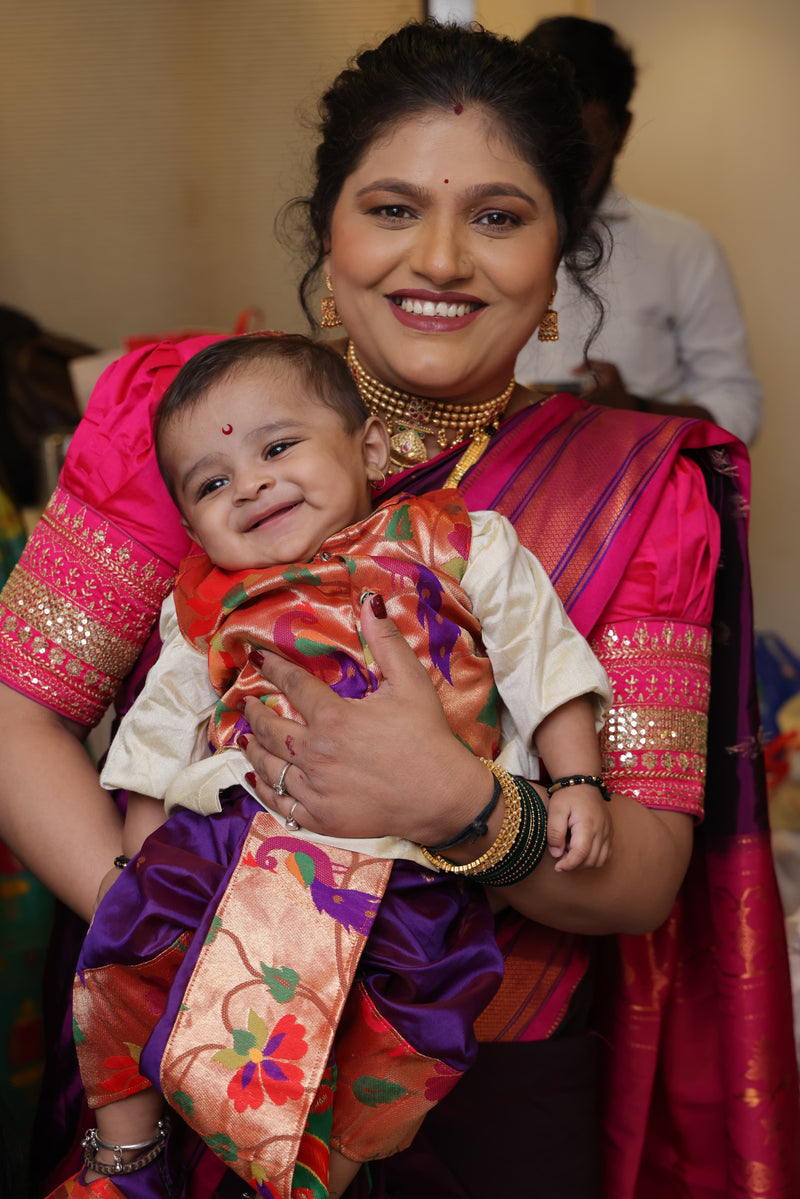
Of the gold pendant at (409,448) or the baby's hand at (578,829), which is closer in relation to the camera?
the baby's hand at (578,829)

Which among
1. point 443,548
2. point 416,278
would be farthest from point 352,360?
point 443,548

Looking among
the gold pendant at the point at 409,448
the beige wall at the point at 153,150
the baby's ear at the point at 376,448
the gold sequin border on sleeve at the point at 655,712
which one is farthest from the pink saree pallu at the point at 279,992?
the beige wall at the point at 153,150

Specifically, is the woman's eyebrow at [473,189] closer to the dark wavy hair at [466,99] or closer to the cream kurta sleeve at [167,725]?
the dark wavy hair at [466,99]

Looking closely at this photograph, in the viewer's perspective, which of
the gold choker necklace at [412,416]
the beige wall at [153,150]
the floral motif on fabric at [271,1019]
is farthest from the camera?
the beige wall at [153,150]

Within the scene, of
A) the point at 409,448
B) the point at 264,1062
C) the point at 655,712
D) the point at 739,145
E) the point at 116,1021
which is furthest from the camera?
the point at 739,145

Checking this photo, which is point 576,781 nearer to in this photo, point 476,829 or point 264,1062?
point 476,829

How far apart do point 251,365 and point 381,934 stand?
58cm

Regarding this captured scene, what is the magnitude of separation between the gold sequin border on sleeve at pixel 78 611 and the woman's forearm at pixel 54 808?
4 cm

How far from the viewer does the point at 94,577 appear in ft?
4.34

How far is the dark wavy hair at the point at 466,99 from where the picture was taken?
4.32 ft

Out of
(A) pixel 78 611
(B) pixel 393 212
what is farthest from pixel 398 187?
(A) pixel 78 611

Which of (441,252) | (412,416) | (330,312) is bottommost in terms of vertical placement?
(412,416)

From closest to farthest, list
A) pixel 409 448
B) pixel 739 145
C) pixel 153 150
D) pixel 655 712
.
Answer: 1. pixel 655 712
2. pixel 409 448
3. pixel 739 145
4. pixel 153 150

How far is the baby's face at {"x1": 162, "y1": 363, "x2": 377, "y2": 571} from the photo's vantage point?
3.78 ft
